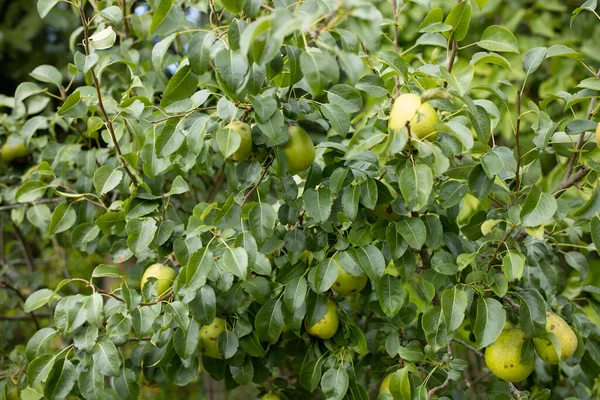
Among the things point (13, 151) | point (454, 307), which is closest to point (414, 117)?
point (454, 307)

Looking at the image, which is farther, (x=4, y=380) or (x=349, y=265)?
(x=4, y=380)

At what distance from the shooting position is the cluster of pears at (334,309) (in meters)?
1.11

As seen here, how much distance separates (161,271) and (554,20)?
2288 mm

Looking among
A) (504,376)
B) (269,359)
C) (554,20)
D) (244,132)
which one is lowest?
(554,20)

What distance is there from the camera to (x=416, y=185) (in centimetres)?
88

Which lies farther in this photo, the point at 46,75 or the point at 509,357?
the point at 46,75

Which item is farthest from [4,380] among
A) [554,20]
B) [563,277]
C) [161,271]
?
[554,20]

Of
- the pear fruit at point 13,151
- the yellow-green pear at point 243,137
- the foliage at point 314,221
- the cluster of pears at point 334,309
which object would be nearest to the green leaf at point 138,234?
the foliage at point 314,221

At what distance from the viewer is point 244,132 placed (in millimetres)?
1019

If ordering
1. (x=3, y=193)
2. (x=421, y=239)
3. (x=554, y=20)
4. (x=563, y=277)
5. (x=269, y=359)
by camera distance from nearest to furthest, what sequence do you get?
(x=421, y=239), (x=269, y=359), (x=563, y=277), (x=3, y=193), (x=554, y=20)

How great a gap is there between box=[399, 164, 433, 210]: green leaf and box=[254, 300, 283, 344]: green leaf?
358mm

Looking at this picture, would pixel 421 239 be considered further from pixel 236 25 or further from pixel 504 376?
pixel 236 25

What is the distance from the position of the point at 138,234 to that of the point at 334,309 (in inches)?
14.9

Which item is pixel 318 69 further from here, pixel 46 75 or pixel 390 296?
pixel 46 75
